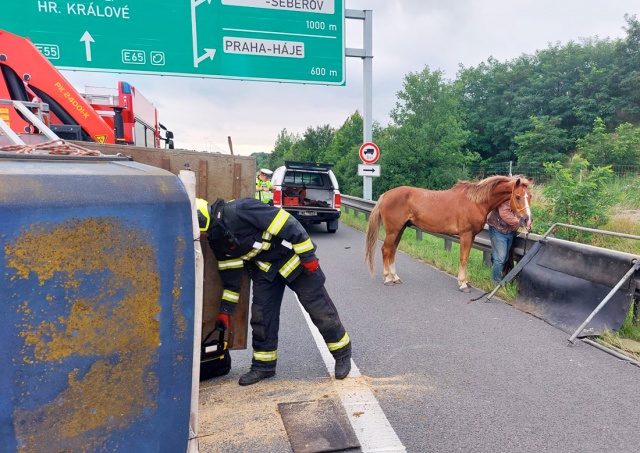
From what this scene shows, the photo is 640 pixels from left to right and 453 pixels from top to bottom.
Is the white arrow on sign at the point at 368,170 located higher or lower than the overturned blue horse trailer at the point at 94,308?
higher

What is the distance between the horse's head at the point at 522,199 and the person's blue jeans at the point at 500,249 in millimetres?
454

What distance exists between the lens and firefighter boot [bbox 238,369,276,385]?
3.58 metres

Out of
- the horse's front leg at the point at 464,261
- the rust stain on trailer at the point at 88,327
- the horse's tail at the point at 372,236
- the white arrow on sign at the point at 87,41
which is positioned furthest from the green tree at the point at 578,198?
the white arrow on sign at the point at 87,41

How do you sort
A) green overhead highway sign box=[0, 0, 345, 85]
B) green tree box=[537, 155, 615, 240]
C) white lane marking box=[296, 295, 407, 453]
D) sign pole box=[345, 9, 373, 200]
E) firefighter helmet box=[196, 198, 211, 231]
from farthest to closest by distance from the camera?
sign pole box=[345, 9, 373, 200], green overhead highway sign box=[0, 0, 345, 85], green tree box=[537, 155, 615, 240], firefighter helmet box=[196, 198, 211, 231], white lane marking box=[296, 295, 407, 453]

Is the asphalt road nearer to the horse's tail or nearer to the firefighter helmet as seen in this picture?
the firefighter helmet

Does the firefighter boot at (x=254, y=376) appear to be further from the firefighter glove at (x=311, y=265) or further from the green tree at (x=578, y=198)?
the green tree at (x=578, y=198)

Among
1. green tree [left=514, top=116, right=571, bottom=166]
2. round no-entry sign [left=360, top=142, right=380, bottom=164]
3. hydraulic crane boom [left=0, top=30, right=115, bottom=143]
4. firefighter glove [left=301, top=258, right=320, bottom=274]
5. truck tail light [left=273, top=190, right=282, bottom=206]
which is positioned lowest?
firefighter glove [left=301, top=258, right=320, bottom=274]

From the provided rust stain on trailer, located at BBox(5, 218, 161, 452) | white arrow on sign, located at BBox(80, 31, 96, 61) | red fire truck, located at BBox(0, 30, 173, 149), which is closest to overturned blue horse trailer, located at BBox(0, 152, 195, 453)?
rust stain on trailer, located at BBox(5, 218, 161, 452)

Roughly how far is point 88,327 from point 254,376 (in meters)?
2.32

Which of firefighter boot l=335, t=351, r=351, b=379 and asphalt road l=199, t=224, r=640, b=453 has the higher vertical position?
firefighter boot l=335, t=351, r=351, b=379

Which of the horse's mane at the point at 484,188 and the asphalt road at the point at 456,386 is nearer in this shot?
the asphalt road at the point at 456,386

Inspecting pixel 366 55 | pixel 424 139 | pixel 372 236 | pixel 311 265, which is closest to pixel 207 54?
pixel 366 55

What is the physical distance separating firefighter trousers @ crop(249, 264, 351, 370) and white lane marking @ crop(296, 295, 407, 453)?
316 mm

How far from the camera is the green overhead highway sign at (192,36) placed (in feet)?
32.5
